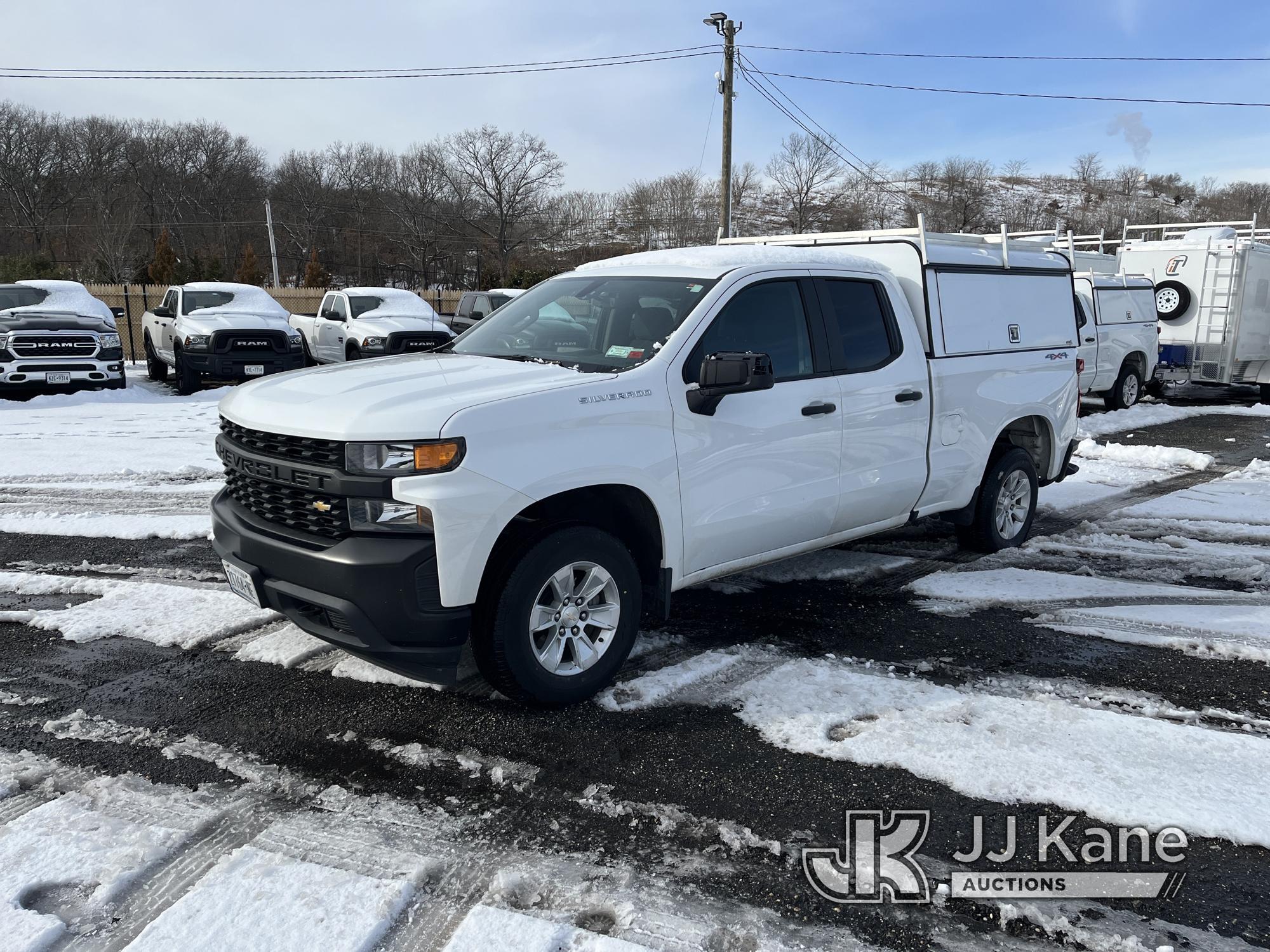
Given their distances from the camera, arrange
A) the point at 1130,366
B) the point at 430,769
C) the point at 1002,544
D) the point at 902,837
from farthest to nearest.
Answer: the point at 1130,366 → the point at 1002,544 → the point at 430,769 → the point at 902,837

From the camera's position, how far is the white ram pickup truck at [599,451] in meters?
3.50

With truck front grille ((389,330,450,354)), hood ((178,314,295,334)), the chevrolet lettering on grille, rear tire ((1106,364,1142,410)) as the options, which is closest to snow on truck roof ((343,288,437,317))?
truck front grille ((389,330,450,354))

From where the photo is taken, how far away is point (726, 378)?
159 inches

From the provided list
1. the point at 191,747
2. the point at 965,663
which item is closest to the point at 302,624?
the point at 191,747

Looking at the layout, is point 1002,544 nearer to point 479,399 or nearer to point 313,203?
point 479,399

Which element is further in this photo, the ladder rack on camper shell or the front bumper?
the front bumper

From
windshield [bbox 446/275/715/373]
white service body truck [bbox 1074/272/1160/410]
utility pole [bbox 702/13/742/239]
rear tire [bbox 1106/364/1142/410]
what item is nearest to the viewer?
windshield [bbox 446/275/715/373]

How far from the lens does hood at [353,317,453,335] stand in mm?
17156

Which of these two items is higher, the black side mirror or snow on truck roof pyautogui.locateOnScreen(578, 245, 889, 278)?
snow on truck roof pyautogui.locateOnScreen(578, 245, 889, 278)

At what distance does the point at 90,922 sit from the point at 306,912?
1.99ft

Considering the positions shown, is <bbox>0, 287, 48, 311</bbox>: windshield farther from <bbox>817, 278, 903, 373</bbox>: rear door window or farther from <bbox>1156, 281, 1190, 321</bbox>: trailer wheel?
<bbox>1156, 281, 1190, 321</bbox>: trailer wheel

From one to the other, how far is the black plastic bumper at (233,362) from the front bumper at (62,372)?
113 cm

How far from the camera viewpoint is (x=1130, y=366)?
623 inches

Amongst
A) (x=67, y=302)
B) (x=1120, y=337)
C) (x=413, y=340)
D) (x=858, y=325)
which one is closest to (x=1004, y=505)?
(x=858, y=325)
